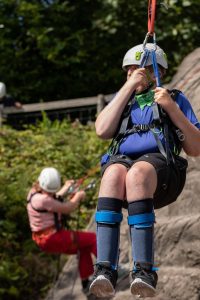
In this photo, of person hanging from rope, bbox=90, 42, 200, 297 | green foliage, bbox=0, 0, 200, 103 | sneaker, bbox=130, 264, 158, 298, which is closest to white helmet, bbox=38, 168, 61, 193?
person hanging from rope, bbox=90, 42, 200, 297

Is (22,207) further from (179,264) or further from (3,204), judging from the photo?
(179,264)

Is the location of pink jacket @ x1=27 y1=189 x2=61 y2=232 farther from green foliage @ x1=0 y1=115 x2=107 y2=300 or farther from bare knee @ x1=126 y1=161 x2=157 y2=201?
bare knee @ x1=126 y1=161 x2=157 y2=201

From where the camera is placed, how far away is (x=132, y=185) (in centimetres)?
474

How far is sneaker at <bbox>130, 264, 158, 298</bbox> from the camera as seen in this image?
4547 mm

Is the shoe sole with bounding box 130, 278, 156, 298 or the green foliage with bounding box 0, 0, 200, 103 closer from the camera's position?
the shoe sole with bounding box 130, 278, 156, 298

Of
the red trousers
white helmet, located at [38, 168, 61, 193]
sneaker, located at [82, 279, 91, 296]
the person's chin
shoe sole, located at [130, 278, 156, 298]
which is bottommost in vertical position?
sneaker, located at [82, 279, 91, 296]

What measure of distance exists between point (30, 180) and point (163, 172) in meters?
6.61

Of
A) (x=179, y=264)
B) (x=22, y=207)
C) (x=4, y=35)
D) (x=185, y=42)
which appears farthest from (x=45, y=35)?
(x=179, y=264)

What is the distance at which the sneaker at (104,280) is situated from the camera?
460cm

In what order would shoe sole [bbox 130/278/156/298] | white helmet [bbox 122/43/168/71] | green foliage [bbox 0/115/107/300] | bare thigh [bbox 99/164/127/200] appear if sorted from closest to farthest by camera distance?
shoe sole [bbox 130/278/156/298], bare thigh [bbox 99/164/127/200], white helmet [bbox 122/43/168/71], green foliage [bbox 0/115/107/300]

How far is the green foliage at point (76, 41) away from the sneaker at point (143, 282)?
414 inches

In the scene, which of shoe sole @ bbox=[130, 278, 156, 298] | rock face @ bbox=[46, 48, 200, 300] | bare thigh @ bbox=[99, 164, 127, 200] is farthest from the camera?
rock face @ bbox=[46, 48, 200, 300]

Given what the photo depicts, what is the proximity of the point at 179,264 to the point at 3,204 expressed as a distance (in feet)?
13.8

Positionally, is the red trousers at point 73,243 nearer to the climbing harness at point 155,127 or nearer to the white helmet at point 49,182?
the white helmet at point 49,182
